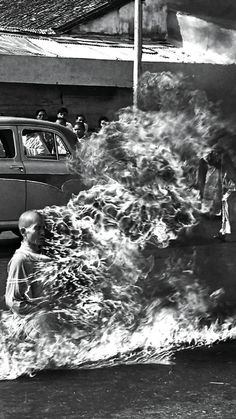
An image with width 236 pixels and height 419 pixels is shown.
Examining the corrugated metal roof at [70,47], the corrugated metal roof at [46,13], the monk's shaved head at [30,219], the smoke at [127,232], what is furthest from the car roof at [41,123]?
the corrugated metal roof at [46,13]

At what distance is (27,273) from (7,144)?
243 inches

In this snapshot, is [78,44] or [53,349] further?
[78,44]

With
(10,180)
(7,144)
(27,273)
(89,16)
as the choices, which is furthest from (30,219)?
(89,16)

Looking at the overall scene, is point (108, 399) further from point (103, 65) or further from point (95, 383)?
point (103, 65)

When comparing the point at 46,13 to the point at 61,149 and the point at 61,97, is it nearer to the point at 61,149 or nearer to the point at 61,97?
the point at 61,97

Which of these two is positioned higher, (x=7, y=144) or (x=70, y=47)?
(x=70, y=47)

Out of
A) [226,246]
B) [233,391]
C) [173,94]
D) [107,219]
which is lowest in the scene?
[233,391]

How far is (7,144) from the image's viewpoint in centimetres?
1151

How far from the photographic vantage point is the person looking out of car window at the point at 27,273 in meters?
5.52

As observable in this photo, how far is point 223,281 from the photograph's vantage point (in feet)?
21.1

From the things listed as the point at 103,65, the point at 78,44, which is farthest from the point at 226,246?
the point at 78,44

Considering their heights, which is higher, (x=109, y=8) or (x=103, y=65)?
(x=109, y=8)

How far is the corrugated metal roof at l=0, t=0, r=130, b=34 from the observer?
2334cm

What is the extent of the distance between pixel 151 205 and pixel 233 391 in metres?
1.38
